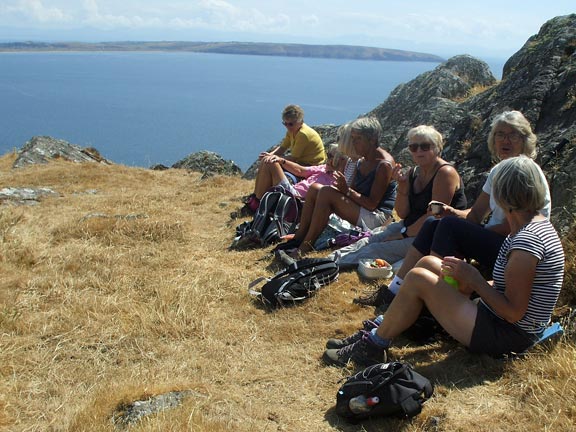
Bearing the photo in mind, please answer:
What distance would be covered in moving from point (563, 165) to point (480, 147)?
1.83 metres

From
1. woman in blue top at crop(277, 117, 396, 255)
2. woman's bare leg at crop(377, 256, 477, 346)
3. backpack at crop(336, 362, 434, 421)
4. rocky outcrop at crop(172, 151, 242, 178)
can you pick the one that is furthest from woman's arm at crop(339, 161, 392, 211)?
rocky outcrop at crop(172, 151, 242, 178)

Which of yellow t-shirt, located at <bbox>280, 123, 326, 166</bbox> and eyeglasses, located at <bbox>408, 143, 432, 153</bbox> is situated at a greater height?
eyeglasses, located at <bbox>408, 143, 432, 153</bbox>

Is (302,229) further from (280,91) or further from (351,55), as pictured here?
(351,55)

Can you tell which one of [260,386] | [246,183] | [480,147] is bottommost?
[246,183]

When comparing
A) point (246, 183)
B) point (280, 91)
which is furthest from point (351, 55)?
point (246, 183)

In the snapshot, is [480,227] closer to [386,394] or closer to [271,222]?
[386,394]

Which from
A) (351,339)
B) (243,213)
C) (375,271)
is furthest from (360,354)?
(243,213)

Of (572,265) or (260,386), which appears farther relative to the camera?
(572,265)

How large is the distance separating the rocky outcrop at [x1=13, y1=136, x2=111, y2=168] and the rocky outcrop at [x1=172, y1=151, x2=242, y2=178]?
2.43 meters

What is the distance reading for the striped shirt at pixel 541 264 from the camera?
3.08m

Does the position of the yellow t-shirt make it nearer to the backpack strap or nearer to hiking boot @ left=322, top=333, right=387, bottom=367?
the backpack strap

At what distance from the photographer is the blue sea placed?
57406 mm

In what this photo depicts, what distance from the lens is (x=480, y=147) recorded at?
734 cm

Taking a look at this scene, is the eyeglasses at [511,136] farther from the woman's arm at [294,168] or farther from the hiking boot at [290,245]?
the woman's arm at [294,168]
